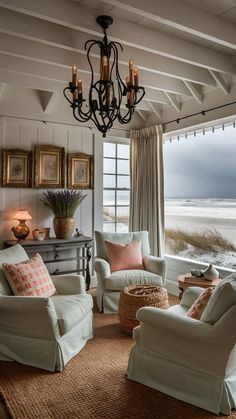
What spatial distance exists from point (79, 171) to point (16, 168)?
3.00 ft

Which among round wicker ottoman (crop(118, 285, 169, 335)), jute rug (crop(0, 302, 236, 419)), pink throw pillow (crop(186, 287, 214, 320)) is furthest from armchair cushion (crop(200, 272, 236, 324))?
round wicker ottoman (crop(118, 285, 169, 335))

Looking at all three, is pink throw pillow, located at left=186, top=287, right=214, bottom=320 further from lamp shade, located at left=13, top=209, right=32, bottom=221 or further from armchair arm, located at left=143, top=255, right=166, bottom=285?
lamp shade, located at left=13, top=209, right=32, bottom=221

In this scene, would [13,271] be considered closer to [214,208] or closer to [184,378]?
[184,378]

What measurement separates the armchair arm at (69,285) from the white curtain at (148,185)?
187 centimetres

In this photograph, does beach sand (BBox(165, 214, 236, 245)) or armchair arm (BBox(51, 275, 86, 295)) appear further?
beach sand (BBox(165, 214, 236, 245))

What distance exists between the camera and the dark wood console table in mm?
3992

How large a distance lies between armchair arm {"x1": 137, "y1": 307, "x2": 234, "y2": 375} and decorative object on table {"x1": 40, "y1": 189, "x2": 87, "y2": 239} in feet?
7.19

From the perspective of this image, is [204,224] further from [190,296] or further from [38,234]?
[38,234]

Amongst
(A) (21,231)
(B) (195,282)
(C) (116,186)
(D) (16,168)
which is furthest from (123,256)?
(D) (16,168)

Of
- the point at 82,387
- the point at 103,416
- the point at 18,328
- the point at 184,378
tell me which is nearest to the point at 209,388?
the point at 184,378

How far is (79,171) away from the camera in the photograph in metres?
4.77

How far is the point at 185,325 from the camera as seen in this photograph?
2.08 m

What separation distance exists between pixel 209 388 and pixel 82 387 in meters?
0.86

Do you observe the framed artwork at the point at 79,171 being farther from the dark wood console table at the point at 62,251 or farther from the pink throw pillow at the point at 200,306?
the pink throw pillow at the point at 200,306
